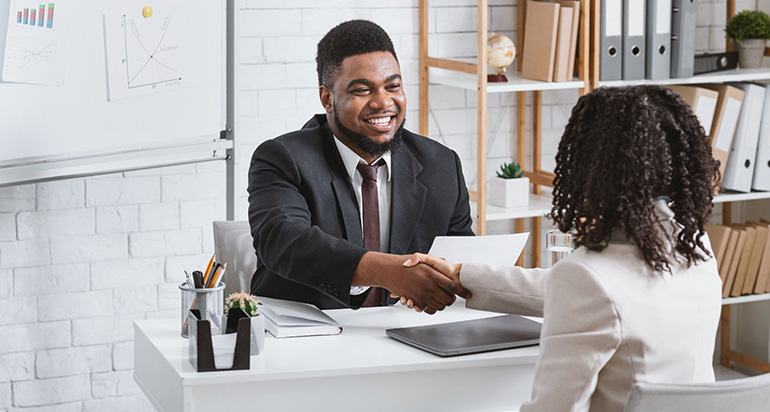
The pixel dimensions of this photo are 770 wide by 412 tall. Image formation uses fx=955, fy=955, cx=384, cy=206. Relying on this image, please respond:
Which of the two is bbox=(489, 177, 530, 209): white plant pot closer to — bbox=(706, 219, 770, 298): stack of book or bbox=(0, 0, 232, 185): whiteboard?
bbox=(706, 219, 770, 298): stack of book

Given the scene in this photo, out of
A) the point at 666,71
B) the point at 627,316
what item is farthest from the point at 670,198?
the point at 666,71

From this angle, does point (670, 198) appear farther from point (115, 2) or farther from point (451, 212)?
point (115, 2)

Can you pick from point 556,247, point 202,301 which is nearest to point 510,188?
point 556,247

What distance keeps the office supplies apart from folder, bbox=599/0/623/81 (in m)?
0.36

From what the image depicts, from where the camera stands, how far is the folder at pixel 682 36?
10.9 feet

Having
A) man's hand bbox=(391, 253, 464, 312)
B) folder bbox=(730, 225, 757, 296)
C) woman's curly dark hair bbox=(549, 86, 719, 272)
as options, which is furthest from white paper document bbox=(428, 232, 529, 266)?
folder bbox=(730, 225, 757, 296)

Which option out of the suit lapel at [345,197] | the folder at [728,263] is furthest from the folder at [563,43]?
the suit lapel at [345,197]

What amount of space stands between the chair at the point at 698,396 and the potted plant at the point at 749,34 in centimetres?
258

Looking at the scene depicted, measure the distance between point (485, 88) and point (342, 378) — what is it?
1711 mm

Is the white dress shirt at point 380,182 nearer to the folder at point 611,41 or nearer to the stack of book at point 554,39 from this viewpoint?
the stack of book at point 554,39

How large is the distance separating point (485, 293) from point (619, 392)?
551 mm

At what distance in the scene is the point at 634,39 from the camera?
3.32 m

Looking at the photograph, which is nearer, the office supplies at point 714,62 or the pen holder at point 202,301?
the pen holder at point 202,301

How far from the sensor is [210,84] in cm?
285
